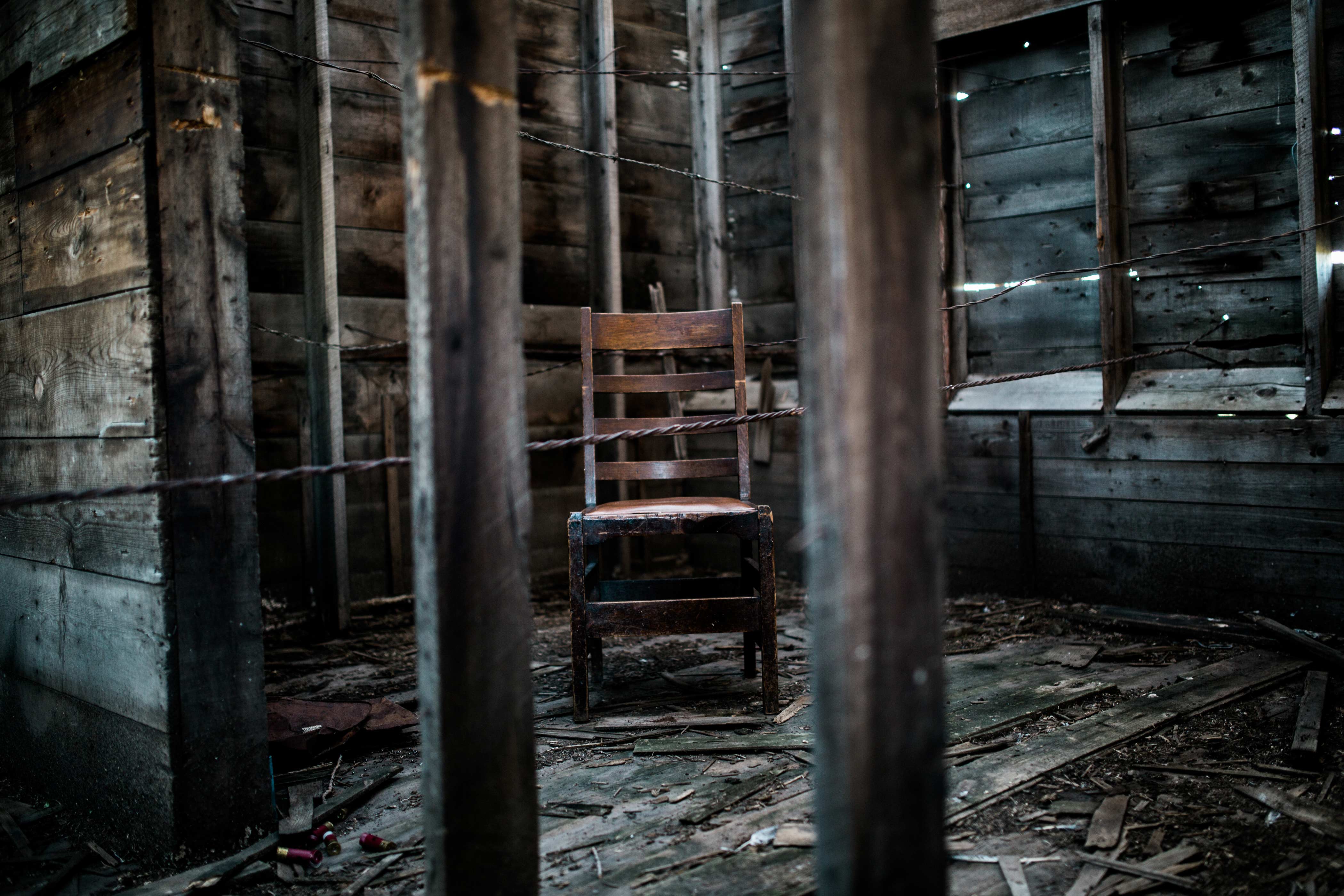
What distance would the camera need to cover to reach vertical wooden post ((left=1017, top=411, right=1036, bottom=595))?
3.96 meters

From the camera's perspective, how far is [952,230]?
4266mm

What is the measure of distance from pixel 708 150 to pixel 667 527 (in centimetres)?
284

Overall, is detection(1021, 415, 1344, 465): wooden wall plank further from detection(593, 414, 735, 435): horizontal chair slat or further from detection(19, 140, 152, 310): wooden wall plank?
detection(19, 140, 152, 310): wooden wall plank

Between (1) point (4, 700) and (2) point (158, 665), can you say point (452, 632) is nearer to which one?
(2) point (158, 665)

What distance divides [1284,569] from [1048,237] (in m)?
1.61

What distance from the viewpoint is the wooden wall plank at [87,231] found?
6.19 ft

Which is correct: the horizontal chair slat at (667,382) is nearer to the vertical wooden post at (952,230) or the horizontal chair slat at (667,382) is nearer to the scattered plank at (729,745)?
the scattered plank at (729,745)

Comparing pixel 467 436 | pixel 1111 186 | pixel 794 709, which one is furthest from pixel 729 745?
pixel 1111 186

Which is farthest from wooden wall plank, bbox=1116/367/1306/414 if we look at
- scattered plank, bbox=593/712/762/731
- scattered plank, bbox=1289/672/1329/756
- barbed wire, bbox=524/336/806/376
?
scattered plank, bbox=593/712/762/731

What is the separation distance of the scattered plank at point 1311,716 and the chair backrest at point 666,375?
1.55 m

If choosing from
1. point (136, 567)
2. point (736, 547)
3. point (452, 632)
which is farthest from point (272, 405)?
point (452, 632)

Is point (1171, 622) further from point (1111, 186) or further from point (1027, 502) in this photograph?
point (1111, 186)

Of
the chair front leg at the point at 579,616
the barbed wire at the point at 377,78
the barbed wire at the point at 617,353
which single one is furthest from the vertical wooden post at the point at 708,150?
the chair front leg at the point at 579,616

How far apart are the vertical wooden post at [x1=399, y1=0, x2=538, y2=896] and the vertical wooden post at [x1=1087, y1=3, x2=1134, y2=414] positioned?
3.11 metres
